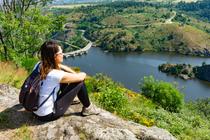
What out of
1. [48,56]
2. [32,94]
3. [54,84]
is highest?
[48,56]

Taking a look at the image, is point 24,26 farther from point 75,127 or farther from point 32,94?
point 75,127

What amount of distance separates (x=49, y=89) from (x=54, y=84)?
130 mm

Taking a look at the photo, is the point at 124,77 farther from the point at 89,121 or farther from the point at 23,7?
the point at 89,121

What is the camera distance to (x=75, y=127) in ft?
22.6

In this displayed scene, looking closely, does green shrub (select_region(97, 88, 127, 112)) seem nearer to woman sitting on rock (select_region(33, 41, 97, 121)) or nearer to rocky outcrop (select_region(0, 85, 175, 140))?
rocky outcrop (select_region(0, 85, 175, 140))

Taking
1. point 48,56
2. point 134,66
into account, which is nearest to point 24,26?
point 48,56

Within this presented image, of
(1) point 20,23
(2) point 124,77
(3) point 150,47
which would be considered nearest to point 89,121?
(1) point 20,23

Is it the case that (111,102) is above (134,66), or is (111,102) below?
above

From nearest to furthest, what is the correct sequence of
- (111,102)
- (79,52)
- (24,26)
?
(111,102) < (24,26) < (79,52)

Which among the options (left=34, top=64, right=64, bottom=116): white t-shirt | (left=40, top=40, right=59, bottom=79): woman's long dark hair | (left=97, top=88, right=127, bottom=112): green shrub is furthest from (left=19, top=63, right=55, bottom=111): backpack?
(left=97, top=88, right=127, bottom=112): green shrub

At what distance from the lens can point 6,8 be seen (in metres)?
23.3

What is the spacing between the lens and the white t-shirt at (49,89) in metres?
6.69

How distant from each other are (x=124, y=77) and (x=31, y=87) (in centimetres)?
11098

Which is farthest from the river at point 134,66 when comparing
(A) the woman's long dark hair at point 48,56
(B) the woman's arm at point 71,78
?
(A) the woman's long dark hair at point 48,56
